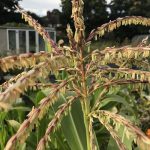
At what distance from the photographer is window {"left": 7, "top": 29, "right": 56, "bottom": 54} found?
75.3 ft

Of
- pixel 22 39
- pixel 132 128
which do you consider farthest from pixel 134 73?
pixel 22 39

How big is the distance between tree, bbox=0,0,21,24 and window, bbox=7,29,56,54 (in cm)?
970

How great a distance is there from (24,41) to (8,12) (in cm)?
1099

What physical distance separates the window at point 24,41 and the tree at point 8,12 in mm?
9697

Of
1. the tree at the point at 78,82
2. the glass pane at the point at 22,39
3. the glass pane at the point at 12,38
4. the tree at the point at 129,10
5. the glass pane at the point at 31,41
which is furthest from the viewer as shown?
the tree at the point at 129,10

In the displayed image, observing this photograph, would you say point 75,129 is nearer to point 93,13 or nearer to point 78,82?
point 78,82

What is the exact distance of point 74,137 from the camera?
76.9 inches

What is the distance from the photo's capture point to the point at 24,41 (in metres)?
23.7

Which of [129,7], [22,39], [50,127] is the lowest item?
[22,39]

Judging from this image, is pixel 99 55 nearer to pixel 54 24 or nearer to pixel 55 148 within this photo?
pixel 55 148

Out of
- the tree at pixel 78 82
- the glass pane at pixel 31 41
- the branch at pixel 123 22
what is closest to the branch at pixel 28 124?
the tree at pixel 78 82

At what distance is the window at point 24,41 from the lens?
2294cm

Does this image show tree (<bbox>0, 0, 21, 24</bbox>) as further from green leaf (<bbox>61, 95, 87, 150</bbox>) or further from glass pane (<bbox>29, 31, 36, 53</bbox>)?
green leaf (<bbox>61, 95, 87, 150</bbox>)

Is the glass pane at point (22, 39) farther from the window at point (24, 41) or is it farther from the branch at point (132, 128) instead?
the branch at point (132, 128)
